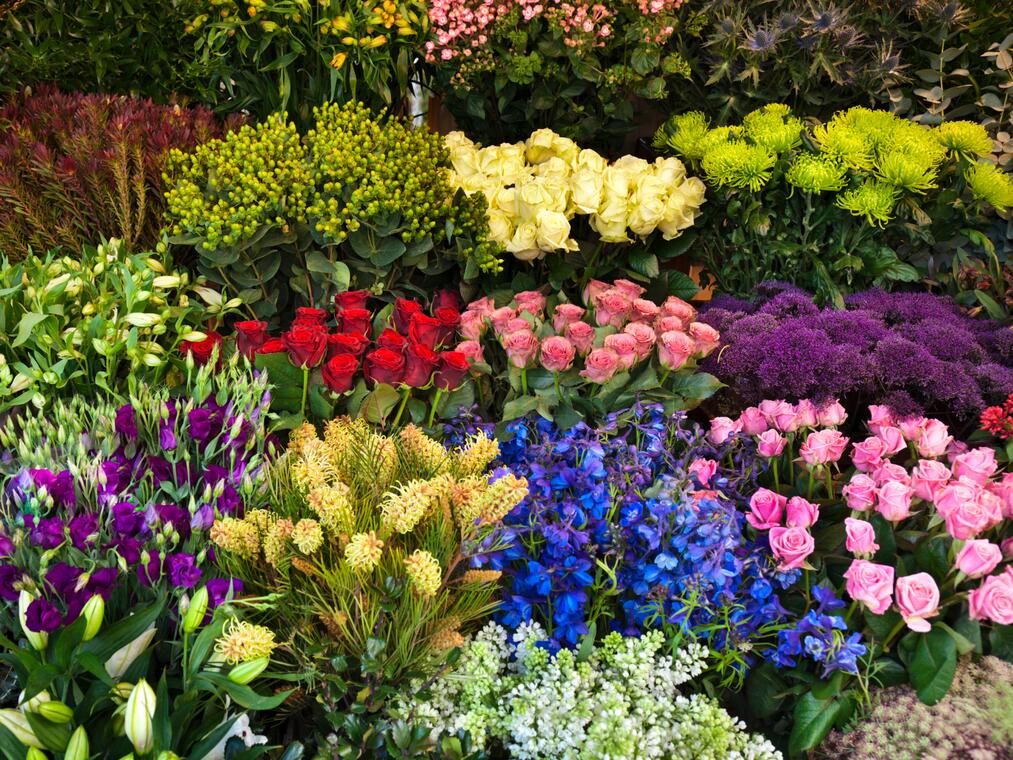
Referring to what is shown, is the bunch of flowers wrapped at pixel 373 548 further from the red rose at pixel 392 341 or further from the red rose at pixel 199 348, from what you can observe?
the red rose at pixel 199 348

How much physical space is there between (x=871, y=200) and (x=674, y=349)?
793mm

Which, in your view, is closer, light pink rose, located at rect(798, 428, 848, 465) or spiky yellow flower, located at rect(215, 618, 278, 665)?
spiky yellow flower, located at rect(215, 618, 278, 665)

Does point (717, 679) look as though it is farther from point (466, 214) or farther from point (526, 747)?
point (466, 214)

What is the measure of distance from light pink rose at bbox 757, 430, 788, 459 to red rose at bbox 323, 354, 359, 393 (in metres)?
0.84

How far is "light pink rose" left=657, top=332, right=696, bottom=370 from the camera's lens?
1.76m

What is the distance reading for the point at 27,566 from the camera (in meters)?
1.12

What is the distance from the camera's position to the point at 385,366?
167cm

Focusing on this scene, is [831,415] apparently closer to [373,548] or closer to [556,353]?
[556,353]

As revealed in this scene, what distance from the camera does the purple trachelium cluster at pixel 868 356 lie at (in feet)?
5.72

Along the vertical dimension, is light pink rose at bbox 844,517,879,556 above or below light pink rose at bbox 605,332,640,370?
below

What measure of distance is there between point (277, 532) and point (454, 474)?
1.14 feet

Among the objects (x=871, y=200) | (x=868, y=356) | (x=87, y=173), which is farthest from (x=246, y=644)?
(x=871, y=200)

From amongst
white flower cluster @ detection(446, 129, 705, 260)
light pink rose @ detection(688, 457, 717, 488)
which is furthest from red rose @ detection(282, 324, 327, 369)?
light pink rose @ detection(688, 457, 717, 488)

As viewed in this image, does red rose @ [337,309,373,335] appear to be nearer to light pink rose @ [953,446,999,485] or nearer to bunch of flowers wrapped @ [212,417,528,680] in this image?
bunch of flowers wrapped @ [212,417,528,680]
